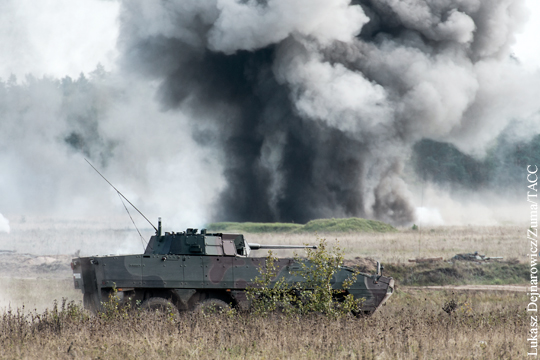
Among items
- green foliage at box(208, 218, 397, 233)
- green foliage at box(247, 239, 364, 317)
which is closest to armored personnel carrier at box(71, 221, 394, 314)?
green foliage at box(247, 239, 364, 317)

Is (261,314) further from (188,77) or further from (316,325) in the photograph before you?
(188,77)

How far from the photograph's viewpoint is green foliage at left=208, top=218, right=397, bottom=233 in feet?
129

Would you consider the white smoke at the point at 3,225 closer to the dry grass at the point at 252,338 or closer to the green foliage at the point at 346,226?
the green foliage at the point at 346,226

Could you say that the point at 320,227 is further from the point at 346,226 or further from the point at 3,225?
the point at 3,225

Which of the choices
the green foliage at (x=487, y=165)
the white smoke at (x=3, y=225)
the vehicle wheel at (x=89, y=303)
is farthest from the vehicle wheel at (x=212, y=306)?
the green foliage at (x=487, y=165)

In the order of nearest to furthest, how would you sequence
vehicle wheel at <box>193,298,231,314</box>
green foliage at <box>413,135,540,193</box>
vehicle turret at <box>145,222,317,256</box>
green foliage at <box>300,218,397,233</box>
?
vehicle wheel at <box>193,298,231,314</box> < vehicle turret at <box>145,222,317,256</box> < green foliage at <box>300,218,397,233</box> < green foliage at <box>413,135,540,193</box>

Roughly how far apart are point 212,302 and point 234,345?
365cm

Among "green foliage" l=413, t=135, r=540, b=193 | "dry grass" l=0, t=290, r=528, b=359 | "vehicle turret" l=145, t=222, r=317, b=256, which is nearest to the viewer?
"dry grass" l=0, t=290, r=528, b=359

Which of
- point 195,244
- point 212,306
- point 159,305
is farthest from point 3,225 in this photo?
point 212,306

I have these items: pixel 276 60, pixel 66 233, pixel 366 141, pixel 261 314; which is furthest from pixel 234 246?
pixel 276 60

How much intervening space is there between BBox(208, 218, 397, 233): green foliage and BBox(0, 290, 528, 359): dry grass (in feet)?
86.2

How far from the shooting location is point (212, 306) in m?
13.8

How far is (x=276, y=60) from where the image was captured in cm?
5203

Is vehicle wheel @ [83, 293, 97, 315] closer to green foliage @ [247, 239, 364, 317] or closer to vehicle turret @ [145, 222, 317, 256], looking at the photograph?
vehicle turret @ [145, 222, 317, 256]
